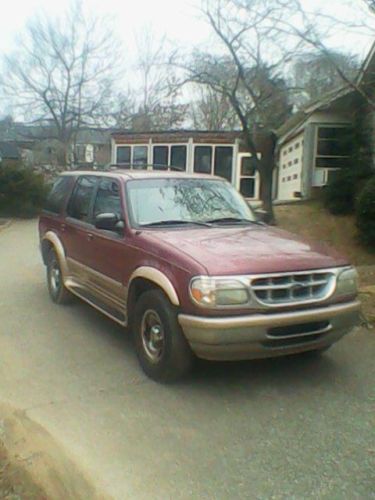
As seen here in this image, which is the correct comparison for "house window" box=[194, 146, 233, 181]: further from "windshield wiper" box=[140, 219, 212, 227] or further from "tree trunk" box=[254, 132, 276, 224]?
"windshield wiper" box=[140, 219, 212, 227]

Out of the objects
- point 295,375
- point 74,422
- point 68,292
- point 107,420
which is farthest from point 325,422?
point 68,292

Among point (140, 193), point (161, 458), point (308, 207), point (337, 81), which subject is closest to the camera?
point (161, 458)

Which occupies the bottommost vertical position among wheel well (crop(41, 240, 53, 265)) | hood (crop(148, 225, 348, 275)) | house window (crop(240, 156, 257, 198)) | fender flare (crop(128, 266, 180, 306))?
wheel well (crop(41, 240, 53, 265))

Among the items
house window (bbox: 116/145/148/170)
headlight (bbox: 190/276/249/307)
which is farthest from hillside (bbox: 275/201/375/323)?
house window (bbox: 116/145/148/170)

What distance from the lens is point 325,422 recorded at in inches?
138

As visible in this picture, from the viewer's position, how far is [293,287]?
3834 mm

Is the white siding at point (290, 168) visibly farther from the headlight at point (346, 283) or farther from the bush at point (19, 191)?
the headlight at point (346, 283)

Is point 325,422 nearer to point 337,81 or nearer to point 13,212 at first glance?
point 337,81

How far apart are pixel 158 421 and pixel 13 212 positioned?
17.7m

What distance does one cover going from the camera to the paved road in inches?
111

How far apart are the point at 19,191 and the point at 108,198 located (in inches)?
594

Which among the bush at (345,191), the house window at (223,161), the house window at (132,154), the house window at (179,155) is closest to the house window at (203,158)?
the house window at (223,161)

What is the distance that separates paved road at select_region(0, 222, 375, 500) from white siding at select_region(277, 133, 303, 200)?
15.6 meters

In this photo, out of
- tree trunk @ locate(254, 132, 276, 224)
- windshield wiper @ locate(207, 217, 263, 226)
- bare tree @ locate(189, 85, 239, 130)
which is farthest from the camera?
bare tree @ locate(189, 85, 239, 130)
